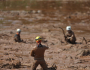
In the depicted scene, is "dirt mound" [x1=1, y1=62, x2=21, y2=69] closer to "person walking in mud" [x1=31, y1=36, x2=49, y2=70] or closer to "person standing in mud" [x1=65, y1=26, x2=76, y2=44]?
"person walking in mud" [x1=31, y1=36, x2=49, y2=70]

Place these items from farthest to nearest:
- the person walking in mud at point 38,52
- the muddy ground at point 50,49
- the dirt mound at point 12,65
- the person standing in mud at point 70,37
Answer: the person standing in mud at point 70,37, the muddy ground at point 50,49, the dirt mound at point 12,65, the person walking in mud at point 38,52

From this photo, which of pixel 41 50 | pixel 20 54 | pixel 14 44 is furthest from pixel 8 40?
pixel 41 50

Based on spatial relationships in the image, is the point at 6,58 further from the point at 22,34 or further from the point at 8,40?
the point at 22,34

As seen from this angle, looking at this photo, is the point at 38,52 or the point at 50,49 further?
the point at 50,49

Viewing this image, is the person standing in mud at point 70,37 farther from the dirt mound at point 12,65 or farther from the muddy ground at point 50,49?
the dirt mound at point 12,65

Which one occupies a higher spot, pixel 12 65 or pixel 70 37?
pixel 70 37

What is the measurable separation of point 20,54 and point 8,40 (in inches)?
94.4

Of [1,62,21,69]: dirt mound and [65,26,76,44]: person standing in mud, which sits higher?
[65,26,76,44]: person standing in mud

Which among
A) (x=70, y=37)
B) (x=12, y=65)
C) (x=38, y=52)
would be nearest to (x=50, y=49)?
(x=70, y=37)

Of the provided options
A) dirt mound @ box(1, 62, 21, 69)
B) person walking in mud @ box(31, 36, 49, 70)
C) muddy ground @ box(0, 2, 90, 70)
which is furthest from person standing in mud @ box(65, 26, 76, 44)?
person walking in mud @ box(31, 36, 49, 70)

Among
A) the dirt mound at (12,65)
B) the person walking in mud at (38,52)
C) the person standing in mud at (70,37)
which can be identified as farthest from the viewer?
the person standing in mud at (70,37)

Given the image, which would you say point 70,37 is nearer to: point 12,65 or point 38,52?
point 12,65

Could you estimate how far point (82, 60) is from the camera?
6758 millimetres

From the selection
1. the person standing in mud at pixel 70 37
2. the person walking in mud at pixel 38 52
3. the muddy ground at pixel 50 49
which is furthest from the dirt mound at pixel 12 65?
the person standing in mud at pixel 70 37
